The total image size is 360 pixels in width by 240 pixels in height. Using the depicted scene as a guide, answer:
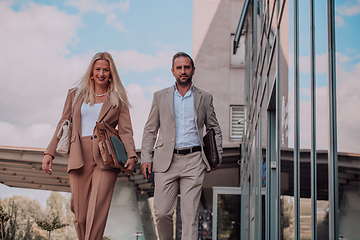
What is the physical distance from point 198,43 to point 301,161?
20876 millimetres

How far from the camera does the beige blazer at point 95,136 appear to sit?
5.21m

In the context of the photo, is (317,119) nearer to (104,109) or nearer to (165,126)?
(165,126)

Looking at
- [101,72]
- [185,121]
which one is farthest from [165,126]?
[101,72]

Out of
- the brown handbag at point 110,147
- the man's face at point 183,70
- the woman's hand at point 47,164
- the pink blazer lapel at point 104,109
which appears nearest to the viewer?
the brown handbag at point 110,147

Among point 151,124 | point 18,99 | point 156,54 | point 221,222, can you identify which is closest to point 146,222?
point 221,222

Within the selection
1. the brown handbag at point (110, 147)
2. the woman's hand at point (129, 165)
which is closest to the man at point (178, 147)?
the woman's hand at point (129, 165)

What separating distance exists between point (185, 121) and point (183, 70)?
583 millimetres

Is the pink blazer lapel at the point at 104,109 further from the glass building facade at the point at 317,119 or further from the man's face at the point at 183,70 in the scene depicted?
the glass building facade at the point at 317,119

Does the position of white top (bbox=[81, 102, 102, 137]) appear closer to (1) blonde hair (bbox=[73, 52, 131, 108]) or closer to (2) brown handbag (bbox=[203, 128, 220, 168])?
(1) blonde hair (bbox=[73, 52, 131, 108])

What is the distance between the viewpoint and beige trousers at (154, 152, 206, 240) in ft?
18.2

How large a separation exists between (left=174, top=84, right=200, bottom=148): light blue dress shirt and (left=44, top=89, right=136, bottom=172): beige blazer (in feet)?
1.75

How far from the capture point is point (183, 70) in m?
5.84

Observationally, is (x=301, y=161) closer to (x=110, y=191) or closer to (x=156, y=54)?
(x=110, y=191)

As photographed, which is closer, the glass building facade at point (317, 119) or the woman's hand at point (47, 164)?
the glass building facade at point (317, 119)
